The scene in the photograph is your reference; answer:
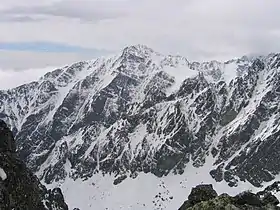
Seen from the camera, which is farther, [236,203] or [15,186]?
[15,186]

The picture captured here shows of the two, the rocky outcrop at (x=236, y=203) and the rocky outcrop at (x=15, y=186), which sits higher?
the rocky outcrop at (x=15, y=186)

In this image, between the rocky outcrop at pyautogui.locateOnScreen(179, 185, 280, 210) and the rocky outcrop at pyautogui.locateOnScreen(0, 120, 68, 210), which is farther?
the rocky outcrop at pyautogui.locateOnScreen(0, 120, 68, 210)

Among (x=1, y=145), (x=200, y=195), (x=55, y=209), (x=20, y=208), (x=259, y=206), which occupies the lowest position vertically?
(x=259, y=206)

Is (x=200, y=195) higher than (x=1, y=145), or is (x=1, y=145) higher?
(x=1, y=145)

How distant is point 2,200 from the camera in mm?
65750

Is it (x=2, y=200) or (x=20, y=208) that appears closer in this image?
(x=2, y=200)

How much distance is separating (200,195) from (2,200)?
2262 cm

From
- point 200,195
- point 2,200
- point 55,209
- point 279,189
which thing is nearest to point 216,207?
point 200,195

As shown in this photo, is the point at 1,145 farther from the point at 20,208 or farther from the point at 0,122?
the point at 20,208

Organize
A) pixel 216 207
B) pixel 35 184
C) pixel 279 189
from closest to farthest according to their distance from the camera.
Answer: pixel 216 207 < pixel 35 184 < pixel 279 189

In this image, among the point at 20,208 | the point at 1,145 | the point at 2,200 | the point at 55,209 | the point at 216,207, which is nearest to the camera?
the point at 216,207

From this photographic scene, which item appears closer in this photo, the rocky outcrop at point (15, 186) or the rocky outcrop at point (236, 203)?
the rocky outcrop at point (236, 203)

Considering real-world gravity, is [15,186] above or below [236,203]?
above

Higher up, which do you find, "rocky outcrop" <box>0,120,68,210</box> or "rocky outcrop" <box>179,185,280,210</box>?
"rocky outcrop" <box>0,120,68,210</box>
